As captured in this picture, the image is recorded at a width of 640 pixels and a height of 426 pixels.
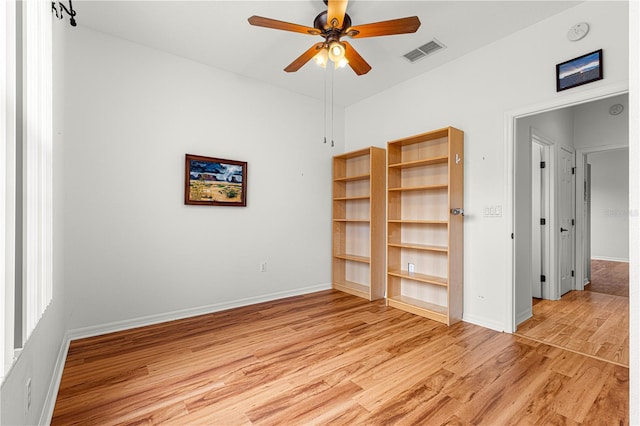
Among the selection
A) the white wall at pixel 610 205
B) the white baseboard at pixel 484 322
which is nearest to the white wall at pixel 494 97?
the white baseboard at pixel 484 322

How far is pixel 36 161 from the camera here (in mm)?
1452

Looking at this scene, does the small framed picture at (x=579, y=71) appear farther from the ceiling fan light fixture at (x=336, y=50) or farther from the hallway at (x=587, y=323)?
the hallway at (x=587, y=323)

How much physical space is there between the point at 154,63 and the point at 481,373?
4330mm

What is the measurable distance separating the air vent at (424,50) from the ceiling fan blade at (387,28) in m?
1.05

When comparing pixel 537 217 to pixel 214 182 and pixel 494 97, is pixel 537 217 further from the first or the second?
pixel 214 182

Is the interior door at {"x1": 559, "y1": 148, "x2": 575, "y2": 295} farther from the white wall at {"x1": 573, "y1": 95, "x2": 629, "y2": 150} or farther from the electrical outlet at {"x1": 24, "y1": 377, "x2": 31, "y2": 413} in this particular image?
the electrical outlet at {"x1": 24, "y1": 377, "x2": 31, "y2": 413}

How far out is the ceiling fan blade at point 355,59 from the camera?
2403mm

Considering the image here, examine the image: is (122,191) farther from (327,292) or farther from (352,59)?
(327,292)

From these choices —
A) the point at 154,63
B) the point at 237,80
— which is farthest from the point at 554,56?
the point at 154,63

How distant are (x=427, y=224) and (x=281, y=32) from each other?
2.78 m

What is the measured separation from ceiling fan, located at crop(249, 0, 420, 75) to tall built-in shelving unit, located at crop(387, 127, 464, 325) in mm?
1346

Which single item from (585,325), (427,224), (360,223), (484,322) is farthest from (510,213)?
(360,223)

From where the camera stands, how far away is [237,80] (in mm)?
3715

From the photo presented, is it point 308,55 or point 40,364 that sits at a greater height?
point 308,55
